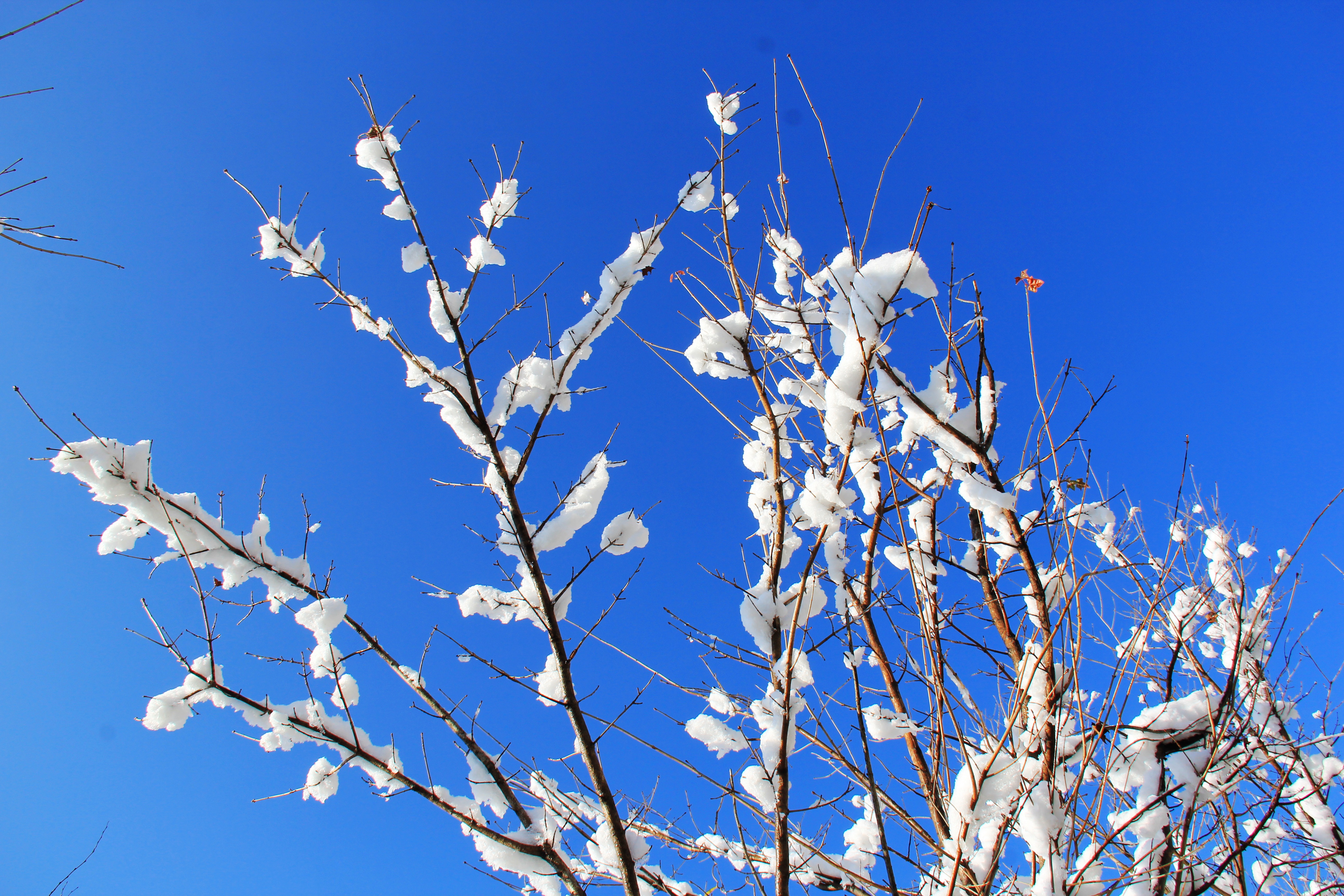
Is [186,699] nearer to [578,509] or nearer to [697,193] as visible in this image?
[578,509]

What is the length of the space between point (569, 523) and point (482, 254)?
105cm

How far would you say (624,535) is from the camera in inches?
91.7

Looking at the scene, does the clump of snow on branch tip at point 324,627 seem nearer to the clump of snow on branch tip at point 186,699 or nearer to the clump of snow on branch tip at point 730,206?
the clump of snow on branch tip at point 186,699

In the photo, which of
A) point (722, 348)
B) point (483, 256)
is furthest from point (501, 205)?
point (722, 348)

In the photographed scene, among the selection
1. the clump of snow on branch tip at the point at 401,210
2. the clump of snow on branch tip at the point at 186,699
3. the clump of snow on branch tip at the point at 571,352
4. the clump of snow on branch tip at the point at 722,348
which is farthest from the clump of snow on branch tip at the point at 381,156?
the clump of snow on branch tip at the point at 186,699

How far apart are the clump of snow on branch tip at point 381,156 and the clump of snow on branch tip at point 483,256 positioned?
12.7 inches

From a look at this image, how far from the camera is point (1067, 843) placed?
1.87m

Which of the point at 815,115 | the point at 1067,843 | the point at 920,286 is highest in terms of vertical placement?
the point at 815,115

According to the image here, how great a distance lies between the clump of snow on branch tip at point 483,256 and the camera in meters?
2.34

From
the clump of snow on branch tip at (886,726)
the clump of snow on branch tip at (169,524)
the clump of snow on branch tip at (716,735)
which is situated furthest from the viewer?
the clump of snow on branch tip at (886,726)

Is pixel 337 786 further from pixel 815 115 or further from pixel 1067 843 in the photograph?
pixel 815 115

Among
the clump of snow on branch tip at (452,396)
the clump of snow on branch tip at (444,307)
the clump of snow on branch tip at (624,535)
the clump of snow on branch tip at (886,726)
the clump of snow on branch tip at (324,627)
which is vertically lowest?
the clump of snow on branch tip at (324,627)

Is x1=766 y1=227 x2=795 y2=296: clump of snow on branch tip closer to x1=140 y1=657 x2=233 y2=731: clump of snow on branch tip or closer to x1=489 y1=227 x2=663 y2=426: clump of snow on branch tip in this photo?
x1=489 y1=227 x2=663 y2=426: clump of snow on branch tip

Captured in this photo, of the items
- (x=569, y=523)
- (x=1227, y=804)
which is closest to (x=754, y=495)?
(x=569, y=523)
